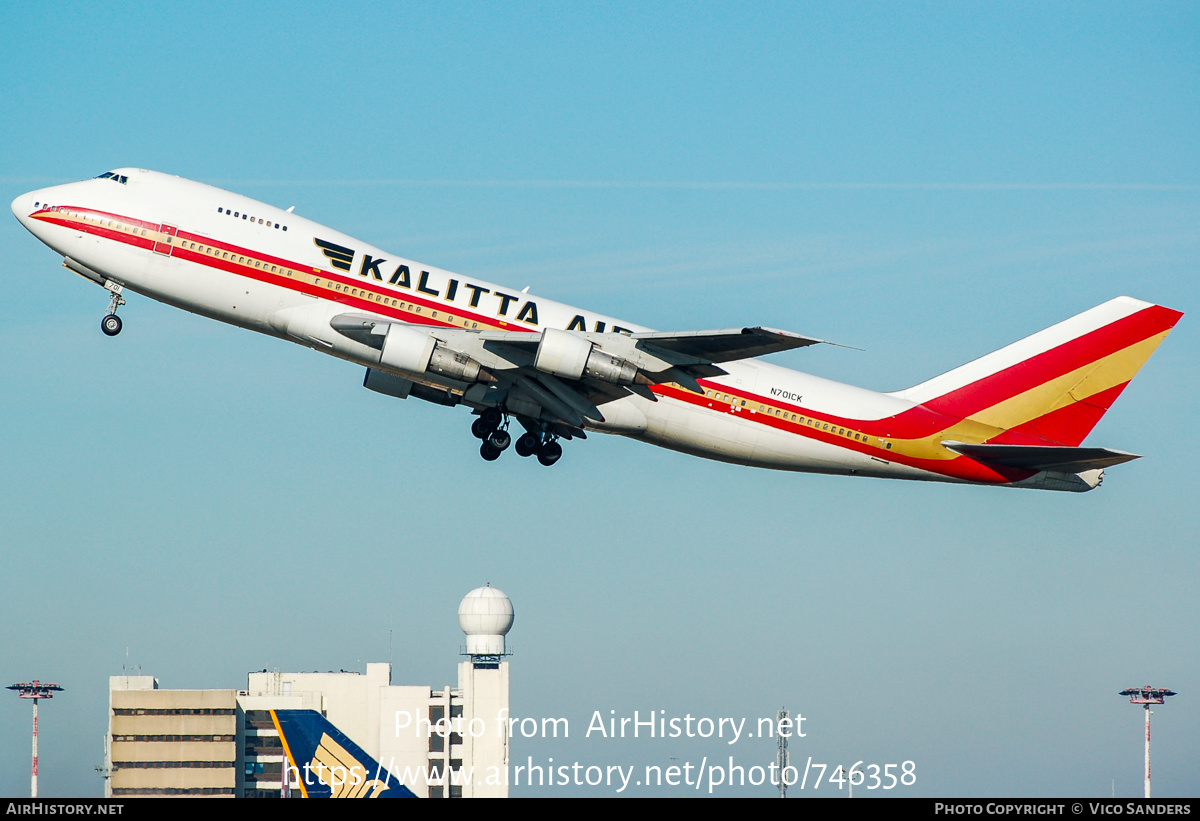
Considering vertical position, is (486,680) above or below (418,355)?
Answer: below

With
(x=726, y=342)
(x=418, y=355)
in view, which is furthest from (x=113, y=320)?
(x=726, y=342)

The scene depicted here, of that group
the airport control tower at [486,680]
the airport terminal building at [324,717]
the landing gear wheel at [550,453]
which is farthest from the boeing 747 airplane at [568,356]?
A: the airport control tower at [486,680]

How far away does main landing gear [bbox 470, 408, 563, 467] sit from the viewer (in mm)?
42969

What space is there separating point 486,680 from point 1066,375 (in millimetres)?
64890

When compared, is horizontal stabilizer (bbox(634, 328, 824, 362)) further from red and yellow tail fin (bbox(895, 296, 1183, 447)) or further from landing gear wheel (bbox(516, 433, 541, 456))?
red and yellow tail fin (bbox(895, 296, 1183, 447))

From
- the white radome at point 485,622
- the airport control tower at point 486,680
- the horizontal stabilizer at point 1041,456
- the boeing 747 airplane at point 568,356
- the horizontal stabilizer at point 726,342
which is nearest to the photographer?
the horizontal stabilizer at point 726,342

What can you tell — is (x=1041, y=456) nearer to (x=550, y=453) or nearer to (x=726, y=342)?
(x=726, y=342)

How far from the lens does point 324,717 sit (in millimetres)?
97875

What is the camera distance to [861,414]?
42.7 meters

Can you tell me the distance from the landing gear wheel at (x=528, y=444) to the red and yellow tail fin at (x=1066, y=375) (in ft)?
40.3

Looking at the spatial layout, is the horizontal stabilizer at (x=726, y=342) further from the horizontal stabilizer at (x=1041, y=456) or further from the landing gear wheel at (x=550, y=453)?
the horizontal stabilizer at (x=1041, y=456)

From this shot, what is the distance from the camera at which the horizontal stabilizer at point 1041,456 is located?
4044 centimetres

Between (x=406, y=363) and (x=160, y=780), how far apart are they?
64.8 m

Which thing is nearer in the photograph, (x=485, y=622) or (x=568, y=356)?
(x=568, y=356)
